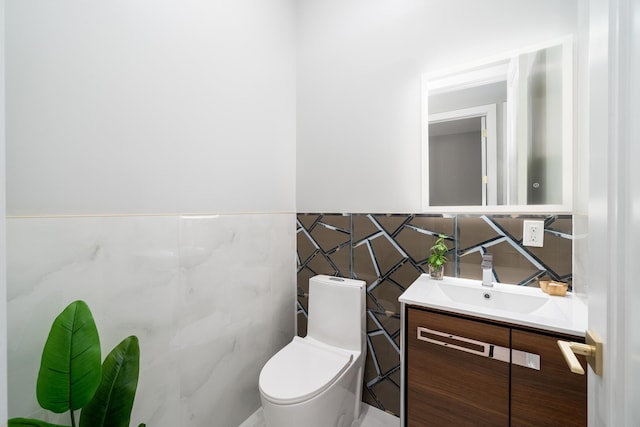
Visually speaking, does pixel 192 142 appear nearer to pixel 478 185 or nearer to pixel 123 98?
pixel 123 98

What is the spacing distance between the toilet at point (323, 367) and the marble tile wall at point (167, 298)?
0.91 ft

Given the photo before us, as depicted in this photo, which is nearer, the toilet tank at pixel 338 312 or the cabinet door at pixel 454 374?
the cabinet door at pixel 454 374

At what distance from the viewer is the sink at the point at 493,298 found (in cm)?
127

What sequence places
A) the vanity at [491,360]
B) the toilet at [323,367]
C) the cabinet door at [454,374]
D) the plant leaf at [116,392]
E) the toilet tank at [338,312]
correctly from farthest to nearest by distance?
the toilet tank at [338,312], the toilet at [323,367], the cabinet door at [454,374], the vanity at [491,360], the plant leaf at [116,392]

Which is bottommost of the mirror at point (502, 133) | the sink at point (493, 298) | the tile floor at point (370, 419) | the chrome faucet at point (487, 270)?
the tile floor at point (370, 419)

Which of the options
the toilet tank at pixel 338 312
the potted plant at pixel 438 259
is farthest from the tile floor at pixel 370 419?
the potted plant at pixel 438 259

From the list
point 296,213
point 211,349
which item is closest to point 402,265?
point 296,213

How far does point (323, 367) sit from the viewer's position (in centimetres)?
145

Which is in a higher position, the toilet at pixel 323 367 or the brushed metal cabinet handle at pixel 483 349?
the brushed metal cabinet handle at pixel 483 349

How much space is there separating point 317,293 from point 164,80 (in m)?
1.41

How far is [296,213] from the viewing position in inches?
81.7

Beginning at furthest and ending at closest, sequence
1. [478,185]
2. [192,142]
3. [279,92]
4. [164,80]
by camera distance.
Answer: [279,92] < [478,185] < [192,142] < [164,80]

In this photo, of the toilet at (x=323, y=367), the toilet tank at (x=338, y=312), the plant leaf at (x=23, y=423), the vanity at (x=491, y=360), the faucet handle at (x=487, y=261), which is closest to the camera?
the plant leaf at (x=23, y=423)

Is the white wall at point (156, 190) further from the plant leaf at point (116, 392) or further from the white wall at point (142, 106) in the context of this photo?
the plant leaf at point (116, 392)
